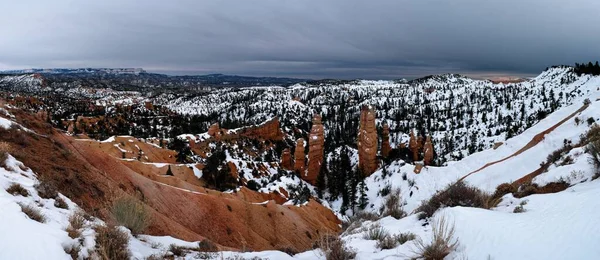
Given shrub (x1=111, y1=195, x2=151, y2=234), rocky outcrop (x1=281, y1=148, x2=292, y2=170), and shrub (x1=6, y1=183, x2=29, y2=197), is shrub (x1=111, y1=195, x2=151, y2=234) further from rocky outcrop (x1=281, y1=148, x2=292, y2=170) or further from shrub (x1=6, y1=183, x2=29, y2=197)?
rocky outcrop (x1=281, y1=148, x2=292, y2=170)

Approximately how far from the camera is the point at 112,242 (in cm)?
523

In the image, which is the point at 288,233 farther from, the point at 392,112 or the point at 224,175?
the point at 392,112

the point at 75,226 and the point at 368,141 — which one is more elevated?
the point at 75,226

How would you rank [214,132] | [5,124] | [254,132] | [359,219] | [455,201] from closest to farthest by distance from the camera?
[455,201], [5,124], [359,219], [214,132], [254,132]

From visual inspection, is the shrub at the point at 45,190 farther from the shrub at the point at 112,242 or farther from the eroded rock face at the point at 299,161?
the eroded rock face at the point at 299,161

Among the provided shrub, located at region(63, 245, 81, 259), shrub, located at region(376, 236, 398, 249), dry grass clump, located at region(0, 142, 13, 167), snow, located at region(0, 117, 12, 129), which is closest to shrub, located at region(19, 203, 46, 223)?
shrub, located at region(63, 245, 81, 259)

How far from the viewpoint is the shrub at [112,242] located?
4.93 meters

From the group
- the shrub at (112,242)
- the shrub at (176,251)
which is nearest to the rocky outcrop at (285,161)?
the shrub at (176,251)

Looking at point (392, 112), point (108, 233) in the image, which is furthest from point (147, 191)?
point (392, 112)

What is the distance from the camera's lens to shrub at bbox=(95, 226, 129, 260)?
16.2ft

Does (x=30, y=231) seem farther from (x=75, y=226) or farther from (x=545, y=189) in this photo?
(x=545, y=189)

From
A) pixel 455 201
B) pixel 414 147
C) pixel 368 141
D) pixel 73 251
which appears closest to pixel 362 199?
pixel 368 141

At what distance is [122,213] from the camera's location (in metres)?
6.58

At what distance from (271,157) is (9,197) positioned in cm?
6973
